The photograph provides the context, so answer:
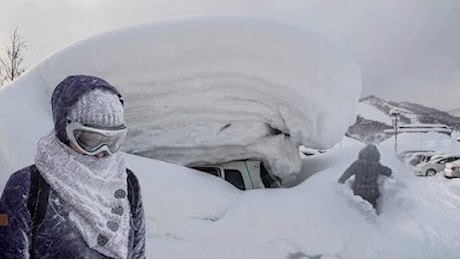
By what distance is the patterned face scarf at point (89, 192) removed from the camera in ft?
5.27

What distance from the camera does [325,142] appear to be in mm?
5117

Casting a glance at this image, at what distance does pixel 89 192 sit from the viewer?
63.8 inches

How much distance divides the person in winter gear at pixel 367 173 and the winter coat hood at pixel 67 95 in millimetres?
3728

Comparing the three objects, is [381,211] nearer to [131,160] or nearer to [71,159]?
[131,160]

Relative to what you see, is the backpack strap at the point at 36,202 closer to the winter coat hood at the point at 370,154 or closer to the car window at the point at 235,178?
the car window at the point at 235,178

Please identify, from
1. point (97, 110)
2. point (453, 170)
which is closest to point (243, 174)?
point (97, 110)

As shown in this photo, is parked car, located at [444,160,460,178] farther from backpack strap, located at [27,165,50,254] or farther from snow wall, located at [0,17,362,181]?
backpack strap, located at [27,165,50,254]

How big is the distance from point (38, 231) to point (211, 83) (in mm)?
3487

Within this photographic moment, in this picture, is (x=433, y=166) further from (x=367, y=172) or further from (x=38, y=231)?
(x=38, y=231)

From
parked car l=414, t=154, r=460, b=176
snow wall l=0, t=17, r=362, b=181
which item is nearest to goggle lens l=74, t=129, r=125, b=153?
snow wall l=0, t=17, r=362, b=181

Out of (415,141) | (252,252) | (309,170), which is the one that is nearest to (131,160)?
(252,252)

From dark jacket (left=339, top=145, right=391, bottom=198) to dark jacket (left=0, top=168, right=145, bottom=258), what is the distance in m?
3.76

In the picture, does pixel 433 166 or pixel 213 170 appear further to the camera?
pixel 433 166

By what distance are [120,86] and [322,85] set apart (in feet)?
6.41
